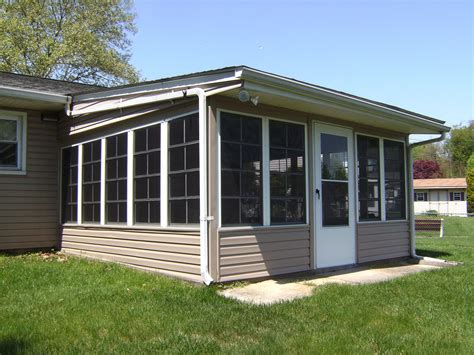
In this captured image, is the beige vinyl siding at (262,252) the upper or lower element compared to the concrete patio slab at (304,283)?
upper

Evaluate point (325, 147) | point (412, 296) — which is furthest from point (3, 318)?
point (325, 147)

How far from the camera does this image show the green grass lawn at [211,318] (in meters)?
4.04

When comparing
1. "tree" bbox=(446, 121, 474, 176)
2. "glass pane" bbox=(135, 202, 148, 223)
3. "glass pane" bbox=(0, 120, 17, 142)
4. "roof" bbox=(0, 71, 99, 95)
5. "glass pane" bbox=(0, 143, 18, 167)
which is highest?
"tree" bbox=(446, 121, 474, 176)

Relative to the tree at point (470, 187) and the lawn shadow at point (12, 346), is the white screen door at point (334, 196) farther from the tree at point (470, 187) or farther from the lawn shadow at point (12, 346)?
the tree at point (470, 187)

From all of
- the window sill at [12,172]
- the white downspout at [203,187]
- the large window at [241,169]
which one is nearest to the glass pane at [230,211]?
the large window at [241,169]

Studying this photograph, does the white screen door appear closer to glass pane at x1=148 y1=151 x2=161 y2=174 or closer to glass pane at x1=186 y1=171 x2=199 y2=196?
glass pane at x1=186 y1=171 x2=199 y2=196

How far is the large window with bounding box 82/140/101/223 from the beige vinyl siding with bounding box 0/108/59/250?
1.01 meters

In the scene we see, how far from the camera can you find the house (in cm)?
636

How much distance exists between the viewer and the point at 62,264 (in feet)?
25.2

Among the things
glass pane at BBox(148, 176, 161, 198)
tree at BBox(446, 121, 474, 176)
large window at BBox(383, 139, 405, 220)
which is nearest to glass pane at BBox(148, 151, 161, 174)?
glass pane at BBox(148, 176, 161, 198)

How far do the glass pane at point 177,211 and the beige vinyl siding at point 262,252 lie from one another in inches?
27.2

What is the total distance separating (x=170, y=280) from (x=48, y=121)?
4791 millimetres

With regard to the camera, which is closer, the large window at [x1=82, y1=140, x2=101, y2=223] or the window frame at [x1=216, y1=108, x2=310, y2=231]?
the window frame at [x1=216, y1=108, x2=310, y2=231]

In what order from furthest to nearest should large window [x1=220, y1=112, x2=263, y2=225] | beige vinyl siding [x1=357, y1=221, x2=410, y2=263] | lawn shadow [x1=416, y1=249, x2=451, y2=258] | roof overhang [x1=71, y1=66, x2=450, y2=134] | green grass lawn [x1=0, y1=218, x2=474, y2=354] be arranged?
1. lawn shadow [x1=416, y1=249, x2=451, y2=258]
2. beige vinyl siding [x1=357, y1=221, x2=410, y2=263]
3. large window [x1=220, y1=112, x2=263, y2=225]
4. roof overhang [x1=71, y1=66, x2=450, y2=134]
5. green grass lawn [x1=0, y1=218, x2=474, y2=354]
